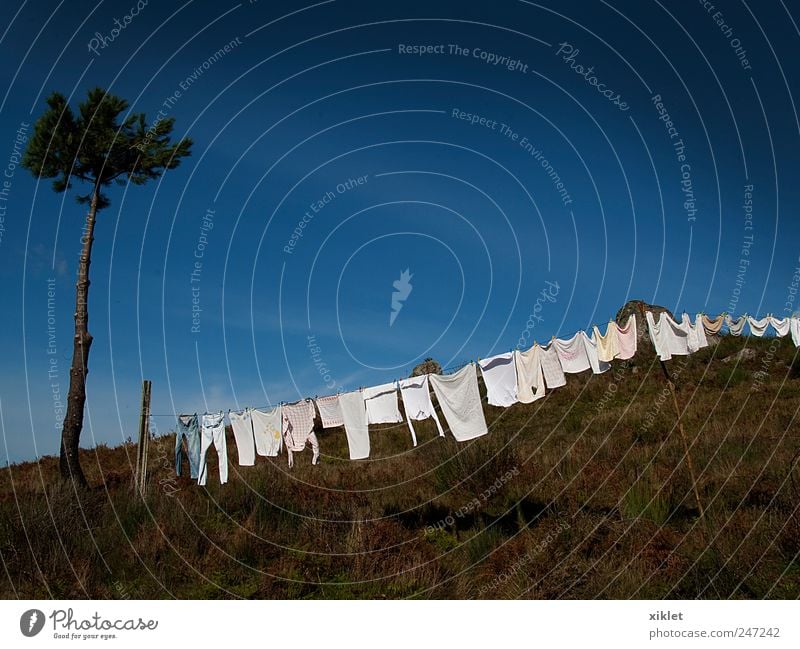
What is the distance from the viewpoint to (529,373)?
14719 mm

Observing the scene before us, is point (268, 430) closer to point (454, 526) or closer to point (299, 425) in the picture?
point (299, 425)

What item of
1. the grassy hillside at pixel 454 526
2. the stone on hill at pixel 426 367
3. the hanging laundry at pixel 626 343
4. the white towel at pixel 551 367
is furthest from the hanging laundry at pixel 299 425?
the stone on hill at pixel 426 367

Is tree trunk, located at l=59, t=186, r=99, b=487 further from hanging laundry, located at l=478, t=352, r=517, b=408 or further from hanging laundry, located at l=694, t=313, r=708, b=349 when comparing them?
hanging laundry, located at l=694, t=313, r=708, b=349

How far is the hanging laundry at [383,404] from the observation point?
15.7 m

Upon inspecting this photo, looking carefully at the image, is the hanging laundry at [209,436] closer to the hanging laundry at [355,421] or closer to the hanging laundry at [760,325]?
the hanging laundry at [355,421]

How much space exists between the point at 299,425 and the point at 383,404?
2.64 m

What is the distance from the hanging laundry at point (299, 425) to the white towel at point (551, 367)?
6788 millimetres

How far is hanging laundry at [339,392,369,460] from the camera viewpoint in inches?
587

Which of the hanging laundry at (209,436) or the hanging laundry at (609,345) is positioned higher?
the hanging laundry at (609,345)

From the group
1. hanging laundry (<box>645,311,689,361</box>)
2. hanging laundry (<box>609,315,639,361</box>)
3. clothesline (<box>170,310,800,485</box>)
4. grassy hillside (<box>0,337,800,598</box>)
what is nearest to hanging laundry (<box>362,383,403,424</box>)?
clothesline (<box>170,310,800,485</box>)

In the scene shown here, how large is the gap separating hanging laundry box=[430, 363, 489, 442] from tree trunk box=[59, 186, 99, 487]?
1163cm

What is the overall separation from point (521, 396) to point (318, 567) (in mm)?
6598
